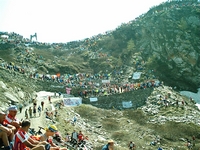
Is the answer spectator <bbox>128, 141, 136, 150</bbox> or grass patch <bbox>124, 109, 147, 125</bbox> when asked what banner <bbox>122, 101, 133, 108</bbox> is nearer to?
grass patch <bbox>124, 109, 147, 125</bbox>

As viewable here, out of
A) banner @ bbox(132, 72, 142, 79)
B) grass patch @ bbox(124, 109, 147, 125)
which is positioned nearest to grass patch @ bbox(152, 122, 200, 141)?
grass patch @ bbox(124, 109, 147, 125)

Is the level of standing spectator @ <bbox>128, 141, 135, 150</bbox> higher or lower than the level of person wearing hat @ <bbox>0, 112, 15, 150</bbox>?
lower

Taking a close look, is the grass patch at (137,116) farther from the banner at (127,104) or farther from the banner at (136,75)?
the banner at (136,75)

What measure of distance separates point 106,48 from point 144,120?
4243 cm

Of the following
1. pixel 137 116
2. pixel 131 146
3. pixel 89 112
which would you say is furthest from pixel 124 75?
pixel 131 146

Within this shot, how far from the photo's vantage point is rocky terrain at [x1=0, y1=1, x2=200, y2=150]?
31.9 meters

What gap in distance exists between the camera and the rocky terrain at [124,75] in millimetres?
31938

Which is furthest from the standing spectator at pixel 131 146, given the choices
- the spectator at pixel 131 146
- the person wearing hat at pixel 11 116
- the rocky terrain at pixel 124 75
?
the person wearing hat at pixel 11 116

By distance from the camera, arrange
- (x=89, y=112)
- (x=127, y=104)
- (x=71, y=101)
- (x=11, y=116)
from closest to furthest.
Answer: (x=11, y=116)
(x=89, y=112)
(x=71, y=101)
(x=127, y=104)

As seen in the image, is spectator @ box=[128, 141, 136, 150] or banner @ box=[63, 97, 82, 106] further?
banner @ box=[63, 97, 82, 106]

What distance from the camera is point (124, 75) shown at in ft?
191

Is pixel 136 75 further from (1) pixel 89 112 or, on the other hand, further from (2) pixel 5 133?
(2) pixel 5 133

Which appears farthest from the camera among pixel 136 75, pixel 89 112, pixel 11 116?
pixel 136 75

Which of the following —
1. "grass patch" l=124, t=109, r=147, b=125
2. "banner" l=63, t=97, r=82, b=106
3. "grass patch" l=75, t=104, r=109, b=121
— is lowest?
"grass patch" l=124, t=109, r=147, b=125
